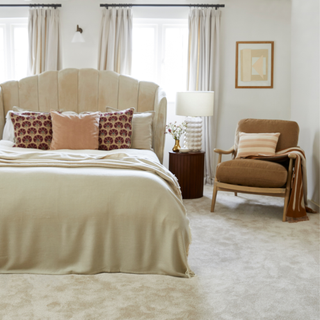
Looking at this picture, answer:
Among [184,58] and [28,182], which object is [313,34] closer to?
[184,58]

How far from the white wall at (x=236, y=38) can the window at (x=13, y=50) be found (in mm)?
288

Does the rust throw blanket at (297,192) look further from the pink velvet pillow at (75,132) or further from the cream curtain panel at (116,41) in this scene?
the cream curtain panel at (116,41)

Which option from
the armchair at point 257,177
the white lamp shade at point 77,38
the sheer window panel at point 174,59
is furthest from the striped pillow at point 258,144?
the white lamp shade at point 77,38

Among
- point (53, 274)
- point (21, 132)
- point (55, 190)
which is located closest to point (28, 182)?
point (55, 190)

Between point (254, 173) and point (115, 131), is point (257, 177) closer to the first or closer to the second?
point (254, 173)

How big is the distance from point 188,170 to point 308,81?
1723 millimetres

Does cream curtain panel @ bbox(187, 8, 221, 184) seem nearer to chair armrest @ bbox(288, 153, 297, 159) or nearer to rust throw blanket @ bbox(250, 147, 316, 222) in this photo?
rust throw blanket @ bbox(250, 147, 316, 222)

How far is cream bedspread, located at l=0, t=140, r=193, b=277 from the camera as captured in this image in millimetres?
2182

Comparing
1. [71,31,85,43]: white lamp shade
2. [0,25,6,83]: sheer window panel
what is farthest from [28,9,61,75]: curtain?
[0,25,6,83]: sheer window panel

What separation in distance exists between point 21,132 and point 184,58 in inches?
98.5

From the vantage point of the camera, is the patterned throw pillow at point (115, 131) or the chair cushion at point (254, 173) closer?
the chair cushion at point (254, 173)

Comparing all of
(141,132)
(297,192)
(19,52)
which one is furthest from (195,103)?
(19,52)

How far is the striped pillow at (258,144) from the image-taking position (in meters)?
3.85

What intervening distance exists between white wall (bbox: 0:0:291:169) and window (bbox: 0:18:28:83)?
29 centimetres
